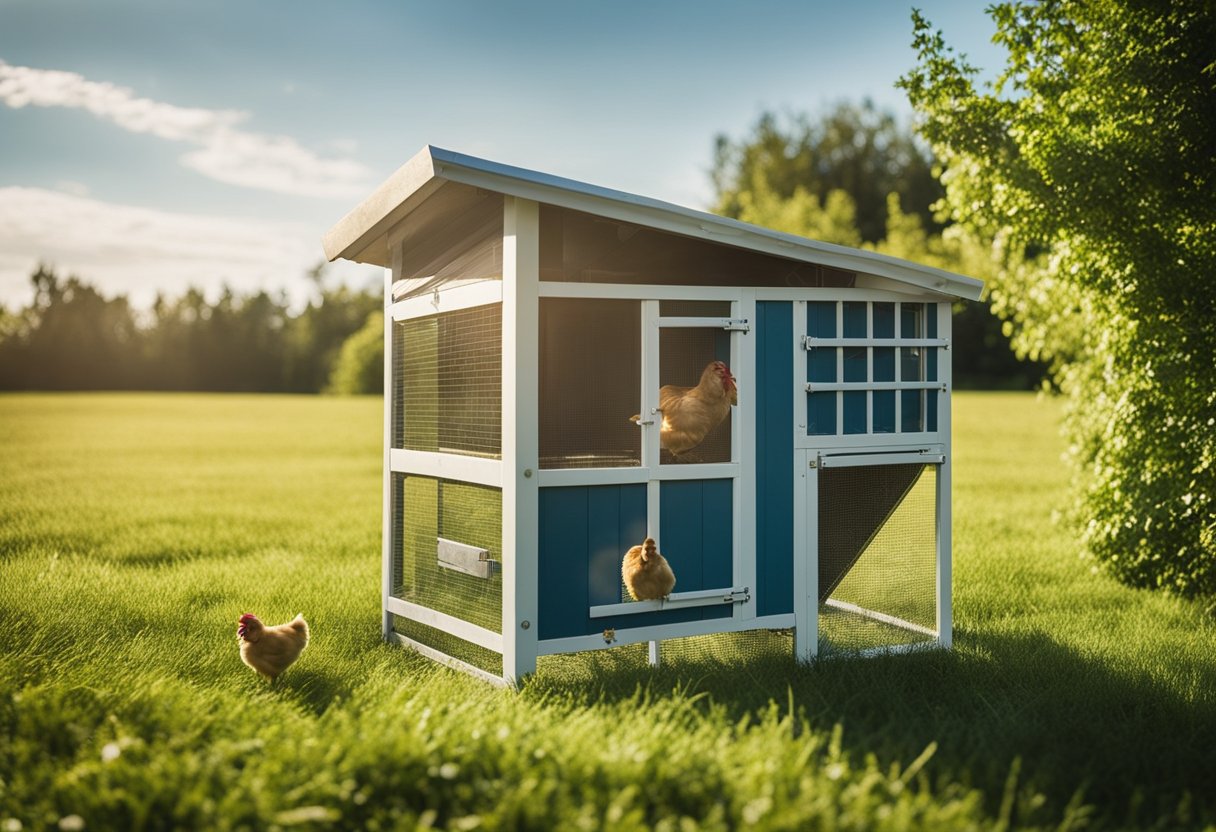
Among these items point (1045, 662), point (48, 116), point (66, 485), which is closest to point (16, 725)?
point (1045, 662)

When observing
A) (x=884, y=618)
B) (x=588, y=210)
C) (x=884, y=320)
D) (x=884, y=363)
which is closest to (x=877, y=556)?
(x=884, y=618)

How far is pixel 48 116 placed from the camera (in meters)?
25.5

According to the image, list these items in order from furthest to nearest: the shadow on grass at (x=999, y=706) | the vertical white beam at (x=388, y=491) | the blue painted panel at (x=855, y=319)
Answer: the vertical white beam at (x=388, y=491) → the blue painted panel at (x=855, y=319) → the shadow on grass at (x=999, y=706)

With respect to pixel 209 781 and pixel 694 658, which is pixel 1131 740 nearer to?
pixel 694 658

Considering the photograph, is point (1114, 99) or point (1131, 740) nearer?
point (1131, 740)

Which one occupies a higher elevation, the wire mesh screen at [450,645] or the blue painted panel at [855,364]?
the blue painted panel at [855,364]

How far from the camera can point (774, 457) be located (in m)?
5.30

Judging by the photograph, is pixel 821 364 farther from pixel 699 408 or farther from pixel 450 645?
pixel 450 645

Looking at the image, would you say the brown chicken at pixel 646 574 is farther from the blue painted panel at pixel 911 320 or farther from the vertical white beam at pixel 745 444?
the blue painted panel at pixel 911 320

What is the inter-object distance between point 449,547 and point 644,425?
50.4 inches

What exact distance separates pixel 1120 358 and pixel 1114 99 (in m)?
1.77

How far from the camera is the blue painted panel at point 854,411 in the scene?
548 cm

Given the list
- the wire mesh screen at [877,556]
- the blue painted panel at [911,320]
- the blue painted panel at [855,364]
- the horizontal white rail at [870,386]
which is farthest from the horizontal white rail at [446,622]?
the blue painted panel at [911,320]

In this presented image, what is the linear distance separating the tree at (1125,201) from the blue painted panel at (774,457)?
8.72 ft
